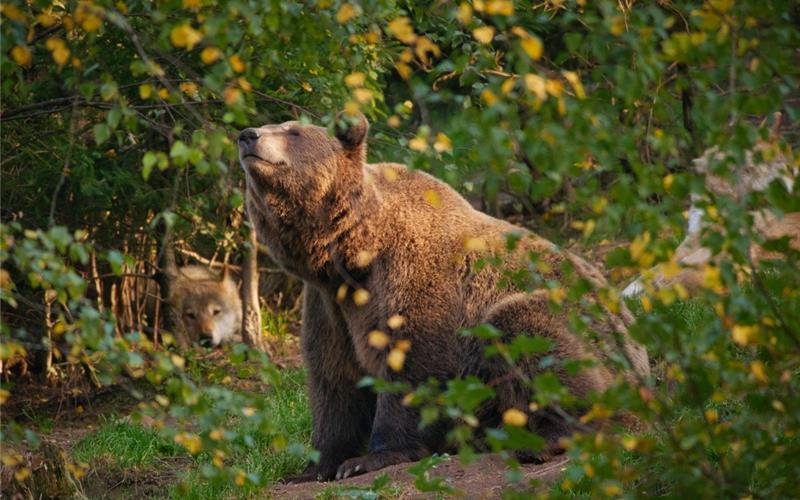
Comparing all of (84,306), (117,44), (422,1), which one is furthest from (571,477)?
(117,44)

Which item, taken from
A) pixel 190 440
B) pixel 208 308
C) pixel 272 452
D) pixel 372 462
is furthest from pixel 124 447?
pixel 190 440

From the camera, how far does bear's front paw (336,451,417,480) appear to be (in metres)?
7.17

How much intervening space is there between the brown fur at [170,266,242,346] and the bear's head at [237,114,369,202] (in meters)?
Answer: 4.83

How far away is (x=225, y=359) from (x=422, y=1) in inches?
222

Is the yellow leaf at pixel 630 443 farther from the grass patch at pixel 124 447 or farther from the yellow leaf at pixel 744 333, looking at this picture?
the grass patch at pixel 124 447

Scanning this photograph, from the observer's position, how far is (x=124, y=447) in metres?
8.22

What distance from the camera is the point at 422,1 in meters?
6.58

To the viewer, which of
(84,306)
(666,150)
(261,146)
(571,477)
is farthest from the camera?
(261,146)

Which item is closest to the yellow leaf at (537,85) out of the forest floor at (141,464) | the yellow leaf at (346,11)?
the yellow leaf at (346,11)

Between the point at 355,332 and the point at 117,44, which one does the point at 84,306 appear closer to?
the point at 355,332

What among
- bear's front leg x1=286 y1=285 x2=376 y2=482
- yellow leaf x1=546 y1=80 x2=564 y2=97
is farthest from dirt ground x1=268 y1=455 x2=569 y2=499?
yellow leaf x1=546 y1=80 x2=564 y2=97

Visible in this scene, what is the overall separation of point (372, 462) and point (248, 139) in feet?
7.05

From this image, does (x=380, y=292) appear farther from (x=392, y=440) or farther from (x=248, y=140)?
(x=248, y=140)

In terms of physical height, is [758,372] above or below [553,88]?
below
